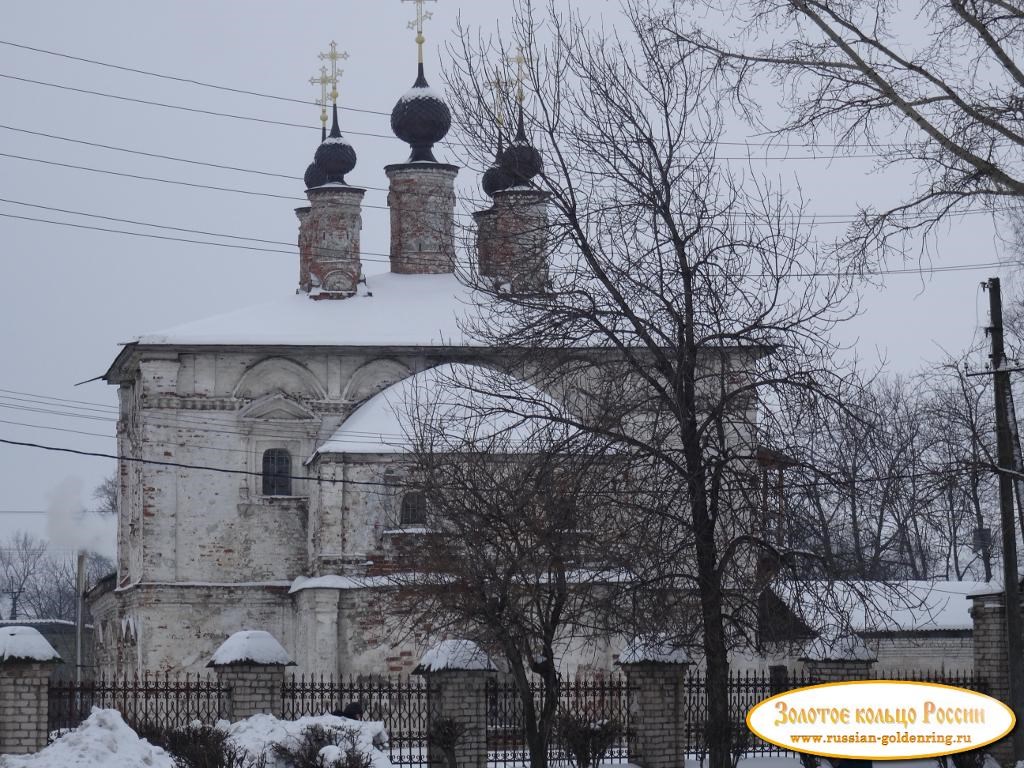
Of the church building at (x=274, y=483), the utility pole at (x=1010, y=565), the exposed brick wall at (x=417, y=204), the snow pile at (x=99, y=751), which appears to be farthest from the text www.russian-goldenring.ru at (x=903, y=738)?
the exposed brick wall at (x=417, y=204)

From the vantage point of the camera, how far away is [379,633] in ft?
85.9

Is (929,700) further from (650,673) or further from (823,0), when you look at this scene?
(650,673)

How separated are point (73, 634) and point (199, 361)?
87.6 feet

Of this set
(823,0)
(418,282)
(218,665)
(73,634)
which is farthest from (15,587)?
(823,0)

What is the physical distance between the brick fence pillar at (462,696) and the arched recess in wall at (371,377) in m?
15.6

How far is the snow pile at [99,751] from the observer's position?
37.6ft

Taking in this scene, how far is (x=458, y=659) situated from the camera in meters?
14.1

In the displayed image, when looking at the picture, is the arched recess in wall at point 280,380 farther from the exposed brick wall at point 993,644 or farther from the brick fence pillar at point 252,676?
the exposed brick wall at point 993,644

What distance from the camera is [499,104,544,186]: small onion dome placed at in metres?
11.7

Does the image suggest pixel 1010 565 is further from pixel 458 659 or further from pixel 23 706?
pixel 23 706

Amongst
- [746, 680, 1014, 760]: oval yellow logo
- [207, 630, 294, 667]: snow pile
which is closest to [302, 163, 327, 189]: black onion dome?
[207, 630, 294, 667]: snow pile

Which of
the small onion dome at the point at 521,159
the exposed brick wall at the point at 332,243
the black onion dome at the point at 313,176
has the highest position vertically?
the black onion dome at the point at 313,176

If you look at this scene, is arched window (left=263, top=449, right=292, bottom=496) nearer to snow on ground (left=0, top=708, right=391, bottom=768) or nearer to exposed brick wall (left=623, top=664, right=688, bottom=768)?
exposed brick wall (left=623, top=664, right=688, bottom=768)

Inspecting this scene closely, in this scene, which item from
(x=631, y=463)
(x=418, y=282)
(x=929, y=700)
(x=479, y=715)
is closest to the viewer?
(x=929, y=700)
